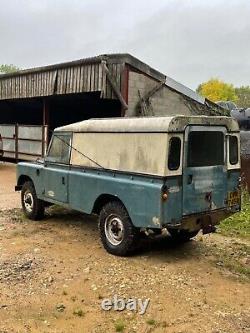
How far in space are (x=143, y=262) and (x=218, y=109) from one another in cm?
1124

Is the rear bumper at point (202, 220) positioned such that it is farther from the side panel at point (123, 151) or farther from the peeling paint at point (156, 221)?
the side panel at point (123, 151)

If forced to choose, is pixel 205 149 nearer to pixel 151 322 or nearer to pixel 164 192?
pixel 164 192

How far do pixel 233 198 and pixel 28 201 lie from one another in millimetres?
4408

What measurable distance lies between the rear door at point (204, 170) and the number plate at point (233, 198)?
11 centimetres

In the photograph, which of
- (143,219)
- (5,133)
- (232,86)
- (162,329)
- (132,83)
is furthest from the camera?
(232,86)

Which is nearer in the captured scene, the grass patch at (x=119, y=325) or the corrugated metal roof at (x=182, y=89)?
the grass patch at (x=119, y=325)

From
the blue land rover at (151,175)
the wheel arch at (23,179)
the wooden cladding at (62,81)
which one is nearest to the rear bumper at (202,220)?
the blue land rover at (151,175)

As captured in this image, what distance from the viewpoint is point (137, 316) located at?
4762 mm

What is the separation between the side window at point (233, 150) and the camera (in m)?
6.90

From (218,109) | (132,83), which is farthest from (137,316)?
(218,109)

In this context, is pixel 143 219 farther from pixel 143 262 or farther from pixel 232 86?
pixel 232 86

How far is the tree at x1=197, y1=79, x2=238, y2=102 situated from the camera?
77.6 meters

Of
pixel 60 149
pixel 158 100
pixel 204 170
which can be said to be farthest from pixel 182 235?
pixel 158 100

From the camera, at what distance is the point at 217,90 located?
79.6 meters
